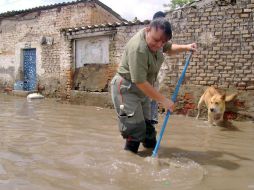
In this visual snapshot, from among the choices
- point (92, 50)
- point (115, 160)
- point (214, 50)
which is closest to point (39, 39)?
point (92, 50)

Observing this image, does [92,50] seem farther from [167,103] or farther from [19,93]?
[167,103]

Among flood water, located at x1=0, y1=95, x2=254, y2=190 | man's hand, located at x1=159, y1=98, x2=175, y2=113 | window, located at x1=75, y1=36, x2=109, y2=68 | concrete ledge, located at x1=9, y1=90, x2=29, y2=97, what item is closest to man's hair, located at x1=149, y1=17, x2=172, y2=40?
man's hand, located at x1=159, y1=98, x2=175, y2=113

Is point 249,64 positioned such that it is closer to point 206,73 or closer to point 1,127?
point 206,73

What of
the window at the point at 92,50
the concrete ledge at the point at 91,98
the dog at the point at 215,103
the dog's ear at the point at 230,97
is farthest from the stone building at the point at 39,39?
the dog's ear at the point at 230,97

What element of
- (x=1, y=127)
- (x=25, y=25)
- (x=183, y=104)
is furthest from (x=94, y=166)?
(x=25, y=25)

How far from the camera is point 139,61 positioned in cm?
334

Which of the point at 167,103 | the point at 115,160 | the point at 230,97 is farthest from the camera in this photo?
the point at 230,97

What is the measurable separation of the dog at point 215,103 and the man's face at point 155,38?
3144mm

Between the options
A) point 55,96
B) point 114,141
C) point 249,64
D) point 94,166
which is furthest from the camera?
point 55,96

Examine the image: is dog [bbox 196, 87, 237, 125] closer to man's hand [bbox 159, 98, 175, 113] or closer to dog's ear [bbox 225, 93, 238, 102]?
dog's ear [bbox 225, 93, 238, 102]

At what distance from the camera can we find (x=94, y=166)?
3439 mm

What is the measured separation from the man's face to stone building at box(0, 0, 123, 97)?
8466mm

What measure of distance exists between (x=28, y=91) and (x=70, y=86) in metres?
3.16

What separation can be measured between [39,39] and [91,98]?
5.07 meters
